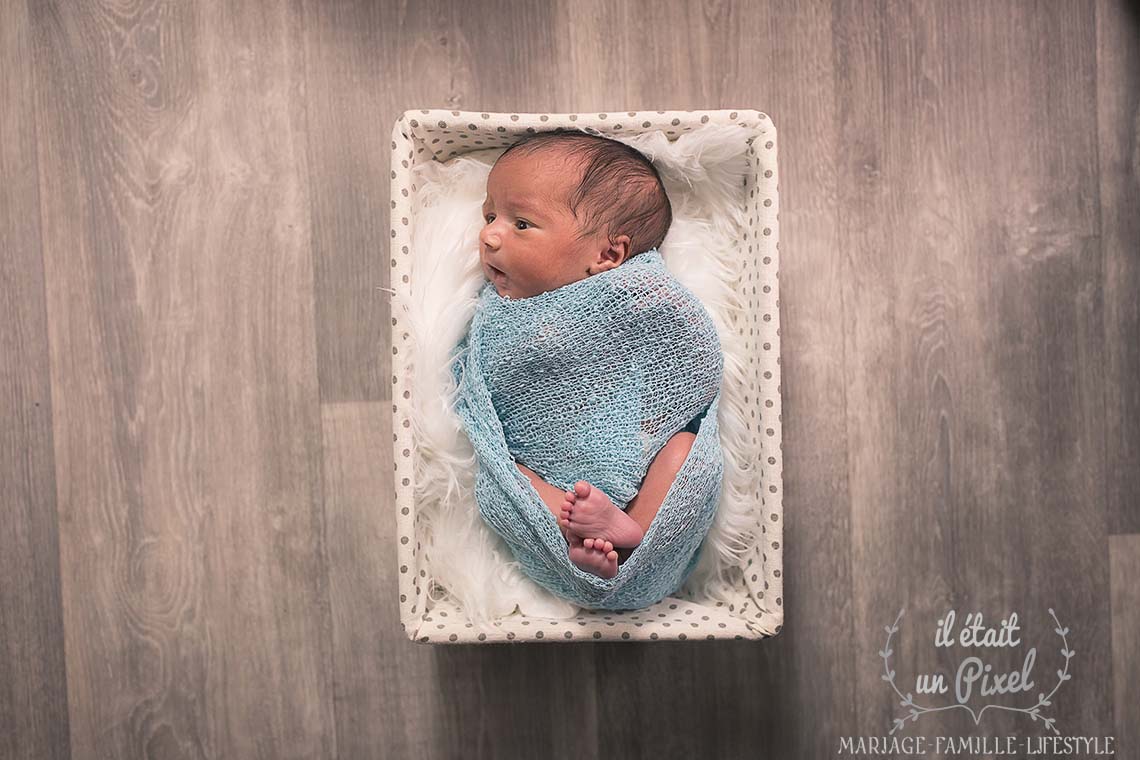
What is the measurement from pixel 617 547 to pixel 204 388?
647mm

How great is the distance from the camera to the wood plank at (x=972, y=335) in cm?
109

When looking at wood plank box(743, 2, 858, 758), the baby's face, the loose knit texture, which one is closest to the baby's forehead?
the baby's face

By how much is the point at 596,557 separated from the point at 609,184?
45 cm

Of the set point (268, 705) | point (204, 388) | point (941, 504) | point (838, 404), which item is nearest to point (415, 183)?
point (204, 388)

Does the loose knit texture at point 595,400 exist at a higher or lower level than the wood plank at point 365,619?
higher

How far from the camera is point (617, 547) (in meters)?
0.89

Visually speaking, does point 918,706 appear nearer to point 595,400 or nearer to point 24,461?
point 595,400

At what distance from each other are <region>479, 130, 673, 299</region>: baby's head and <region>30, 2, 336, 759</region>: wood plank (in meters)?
0.34

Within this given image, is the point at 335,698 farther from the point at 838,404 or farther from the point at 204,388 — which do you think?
the point at 838,404

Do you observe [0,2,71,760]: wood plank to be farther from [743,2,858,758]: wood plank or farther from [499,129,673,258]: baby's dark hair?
[743,2,858,758]: wood plank

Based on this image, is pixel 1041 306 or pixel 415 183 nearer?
pixel 415 183

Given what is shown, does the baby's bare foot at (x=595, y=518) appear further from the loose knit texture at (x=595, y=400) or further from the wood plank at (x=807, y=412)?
the wood plank at (x=807, y=412)

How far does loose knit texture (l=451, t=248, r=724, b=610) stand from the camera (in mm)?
915

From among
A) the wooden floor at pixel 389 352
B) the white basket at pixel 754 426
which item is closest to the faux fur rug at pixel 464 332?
the white basket at pixel 754 426
